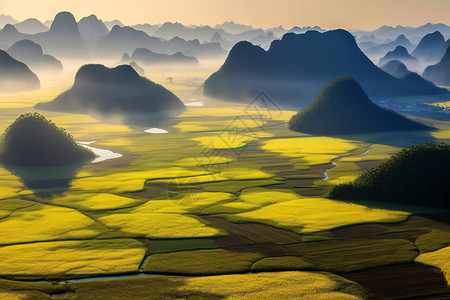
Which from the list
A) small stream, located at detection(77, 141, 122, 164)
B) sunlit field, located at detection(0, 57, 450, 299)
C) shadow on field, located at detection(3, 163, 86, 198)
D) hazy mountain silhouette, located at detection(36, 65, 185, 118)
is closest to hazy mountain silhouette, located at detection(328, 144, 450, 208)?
sunlit field, located at detection(0, 57, 450, 299)

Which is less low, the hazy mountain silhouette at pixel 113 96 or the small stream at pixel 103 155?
the hazy mountain silhouette at pixel 113 96

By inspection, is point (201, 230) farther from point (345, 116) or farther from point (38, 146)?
point (345, 116)

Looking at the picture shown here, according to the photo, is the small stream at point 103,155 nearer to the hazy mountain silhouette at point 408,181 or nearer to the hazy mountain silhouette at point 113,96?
the hazy mountain silhouette at point 408,181

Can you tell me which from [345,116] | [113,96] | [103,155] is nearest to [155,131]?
[103,155]

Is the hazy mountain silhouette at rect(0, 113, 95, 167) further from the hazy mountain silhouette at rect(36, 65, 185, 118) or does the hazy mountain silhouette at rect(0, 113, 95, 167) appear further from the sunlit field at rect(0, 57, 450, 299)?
the hazy mountain silhouette at rect(36, 65, 185, 118)

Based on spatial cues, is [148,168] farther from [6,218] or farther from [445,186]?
[445,186]

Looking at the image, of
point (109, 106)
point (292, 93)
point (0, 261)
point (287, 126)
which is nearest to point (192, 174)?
point (0, 261)

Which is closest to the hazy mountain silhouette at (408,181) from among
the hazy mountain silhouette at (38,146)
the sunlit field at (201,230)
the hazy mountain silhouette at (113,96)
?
the sunlit field at (201,230)
